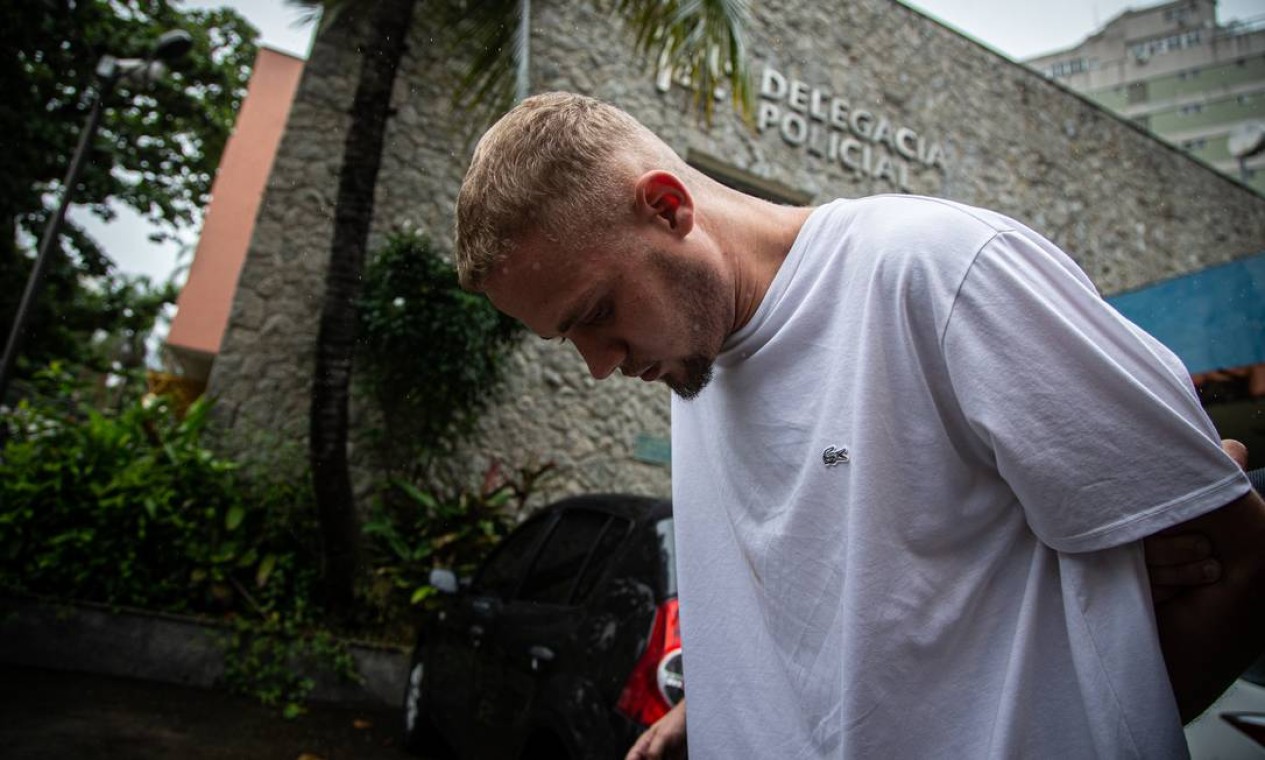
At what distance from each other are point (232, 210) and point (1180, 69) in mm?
9765

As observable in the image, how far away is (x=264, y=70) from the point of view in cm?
973

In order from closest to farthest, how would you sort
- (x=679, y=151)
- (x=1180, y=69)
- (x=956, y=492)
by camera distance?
1. (x=956, y=492)
2. (x=1180, y=69)
3. (x=679, y=151)

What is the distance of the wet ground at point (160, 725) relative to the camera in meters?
2.74

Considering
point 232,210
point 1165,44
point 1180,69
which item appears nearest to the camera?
point 1165,44

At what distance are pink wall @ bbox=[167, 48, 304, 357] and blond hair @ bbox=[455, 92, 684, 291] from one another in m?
8.71

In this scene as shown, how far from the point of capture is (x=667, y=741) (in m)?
1.41

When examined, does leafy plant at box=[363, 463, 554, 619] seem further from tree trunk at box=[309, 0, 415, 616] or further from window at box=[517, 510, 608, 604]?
window at box=[517, 510, 608, 604]

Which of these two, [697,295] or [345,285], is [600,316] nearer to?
[697,295]

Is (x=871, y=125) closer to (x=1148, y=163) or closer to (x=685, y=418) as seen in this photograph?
(x=1148, y=163)

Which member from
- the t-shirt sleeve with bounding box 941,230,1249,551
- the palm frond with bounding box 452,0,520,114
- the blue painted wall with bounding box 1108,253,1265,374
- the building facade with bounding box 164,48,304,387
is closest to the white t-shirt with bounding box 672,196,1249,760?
the t-shirt sleeve with bounding box 941,230,1249,551

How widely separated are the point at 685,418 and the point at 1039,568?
68 cm

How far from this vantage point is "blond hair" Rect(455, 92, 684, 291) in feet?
3.67

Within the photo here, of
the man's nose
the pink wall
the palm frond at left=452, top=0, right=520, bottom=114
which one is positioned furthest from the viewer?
the pink wall

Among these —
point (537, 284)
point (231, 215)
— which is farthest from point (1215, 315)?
point (231, 215)
